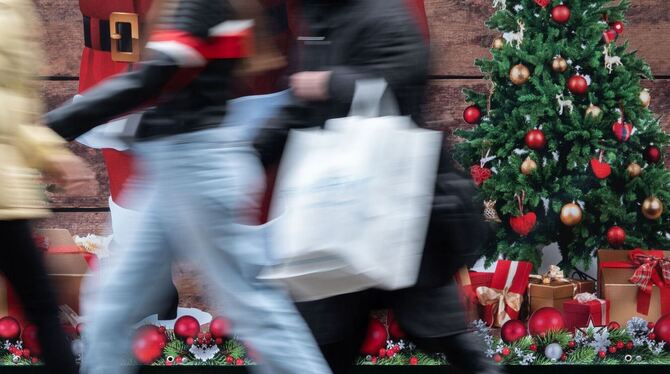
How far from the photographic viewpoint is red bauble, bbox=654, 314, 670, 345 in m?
4.75

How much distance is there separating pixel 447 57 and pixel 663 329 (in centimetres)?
167

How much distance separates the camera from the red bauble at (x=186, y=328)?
4.78m

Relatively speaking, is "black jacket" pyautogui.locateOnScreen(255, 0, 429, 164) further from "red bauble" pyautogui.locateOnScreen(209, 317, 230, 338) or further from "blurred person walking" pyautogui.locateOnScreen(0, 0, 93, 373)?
"red bauble" pyautogui.locateOnScreen(209, 317, 230, 338)

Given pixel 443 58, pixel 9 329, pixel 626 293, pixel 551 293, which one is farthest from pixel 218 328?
pixel 626 293

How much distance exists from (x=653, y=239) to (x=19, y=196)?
10.8ft

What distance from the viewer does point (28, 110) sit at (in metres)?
2.82

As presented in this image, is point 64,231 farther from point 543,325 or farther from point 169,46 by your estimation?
point 169,46

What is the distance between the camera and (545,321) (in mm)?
4781

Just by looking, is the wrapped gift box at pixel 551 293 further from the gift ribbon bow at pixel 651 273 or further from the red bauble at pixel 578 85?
the red bauble at pixel 578 85

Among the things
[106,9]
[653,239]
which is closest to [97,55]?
[106,9]

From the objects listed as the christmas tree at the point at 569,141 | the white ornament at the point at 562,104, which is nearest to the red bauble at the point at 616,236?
the christmas tree at the point at 569,141

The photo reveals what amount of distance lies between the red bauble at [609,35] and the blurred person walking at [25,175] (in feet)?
9.80

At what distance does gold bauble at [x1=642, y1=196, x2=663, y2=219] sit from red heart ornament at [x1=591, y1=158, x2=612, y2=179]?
0.22m

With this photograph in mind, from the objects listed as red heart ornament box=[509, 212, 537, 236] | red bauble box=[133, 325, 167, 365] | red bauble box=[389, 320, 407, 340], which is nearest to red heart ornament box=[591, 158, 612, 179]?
red heart ornament box=[509, 212, 537, 236]
